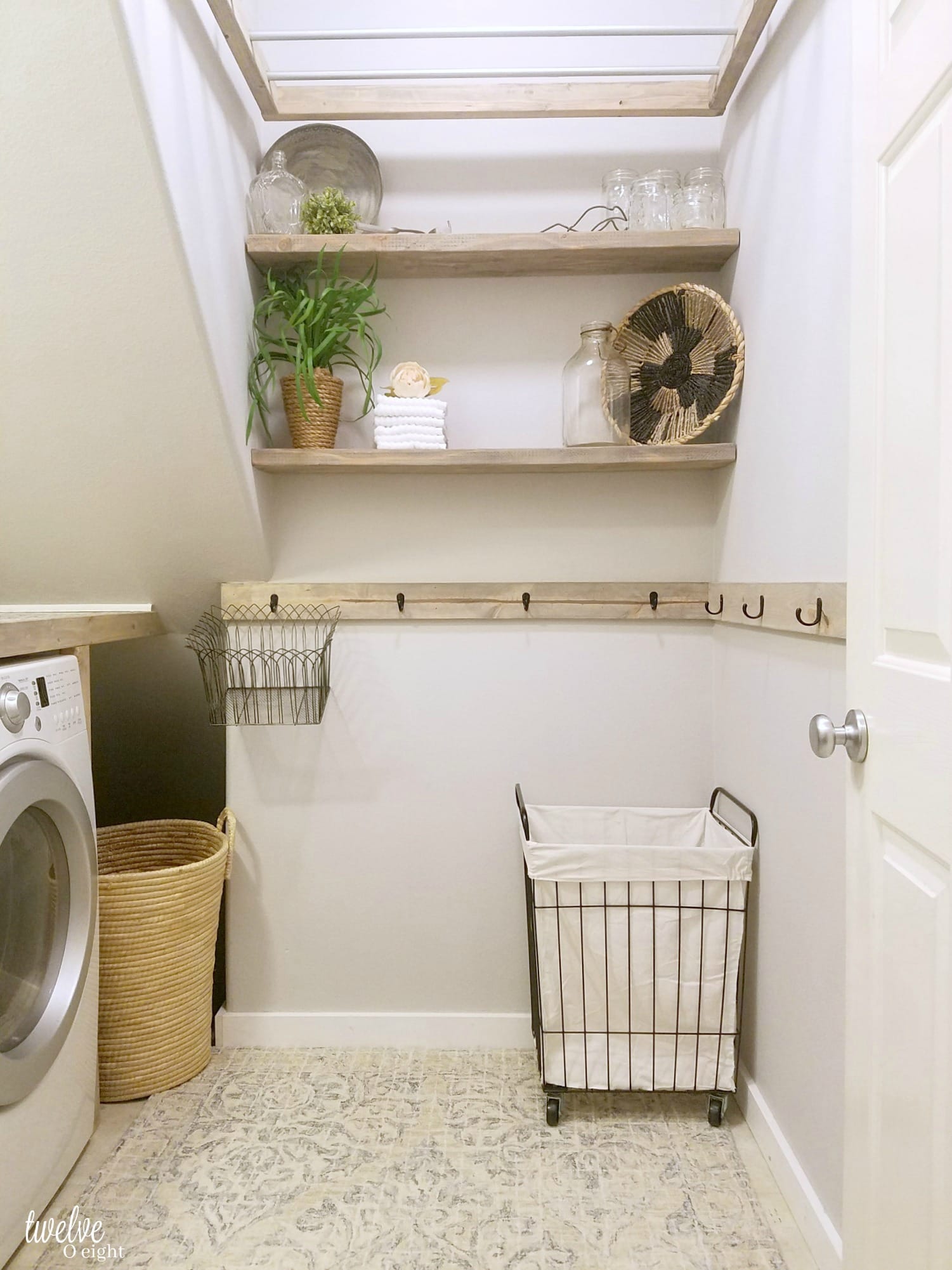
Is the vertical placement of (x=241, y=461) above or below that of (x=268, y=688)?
above

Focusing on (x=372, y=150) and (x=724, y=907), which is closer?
(x=724, y=907)

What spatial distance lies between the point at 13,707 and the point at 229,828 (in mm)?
750

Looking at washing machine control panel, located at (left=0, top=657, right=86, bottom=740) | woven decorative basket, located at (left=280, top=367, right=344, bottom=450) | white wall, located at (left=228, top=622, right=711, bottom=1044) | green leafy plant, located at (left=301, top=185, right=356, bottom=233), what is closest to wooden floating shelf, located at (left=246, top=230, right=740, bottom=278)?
green leafy plant, located at (left=301, top=185, right=356, bottom=233)

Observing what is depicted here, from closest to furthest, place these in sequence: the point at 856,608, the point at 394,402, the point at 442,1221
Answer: the point at 856,608
the point at 442,1221
the point at 394,402

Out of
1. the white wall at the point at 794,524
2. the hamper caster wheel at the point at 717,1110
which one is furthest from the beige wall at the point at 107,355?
the hamper caster wheel at the point at 717,1110

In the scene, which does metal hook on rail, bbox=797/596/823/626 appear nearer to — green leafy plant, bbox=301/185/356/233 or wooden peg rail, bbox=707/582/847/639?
wooden peg rail, bbox=707/582/847/639

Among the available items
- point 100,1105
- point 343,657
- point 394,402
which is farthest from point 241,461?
point 100,1105

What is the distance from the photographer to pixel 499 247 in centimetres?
184

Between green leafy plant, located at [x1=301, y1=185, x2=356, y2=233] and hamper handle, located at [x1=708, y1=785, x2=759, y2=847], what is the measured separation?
150 centimetres

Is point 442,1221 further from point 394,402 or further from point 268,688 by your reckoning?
point 394,402

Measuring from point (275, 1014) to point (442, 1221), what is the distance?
753 millimetres

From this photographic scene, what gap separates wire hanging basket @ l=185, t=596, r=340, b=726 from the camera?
202cm

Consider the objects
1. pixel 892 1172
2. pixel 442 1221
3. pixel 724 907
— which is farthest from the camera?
pixel 724 907

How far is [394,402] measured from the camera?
190 centimetres
